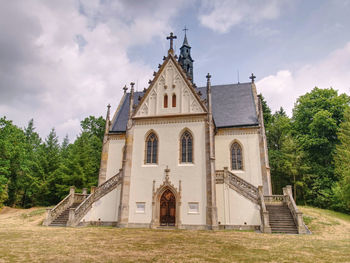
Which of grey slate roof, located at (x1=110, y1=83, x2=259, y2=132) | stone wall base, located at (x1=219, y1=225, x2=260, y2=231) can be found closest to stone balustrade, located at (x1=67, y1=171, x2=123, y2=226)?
grey slate roof, located at (x1=110, y1=83, x2=259, y2=132)

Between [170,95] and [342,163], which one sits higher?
[170,95]

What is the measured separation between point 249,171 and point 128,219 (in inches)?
472

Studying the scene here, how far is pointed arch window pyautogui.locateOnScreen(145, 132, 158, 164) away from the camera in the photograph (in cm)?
2280

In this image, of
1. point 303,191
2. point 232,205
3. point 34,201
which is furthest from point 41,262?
point 34,201

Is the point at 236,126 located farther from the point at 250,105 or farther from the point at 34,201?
the point at 34,201

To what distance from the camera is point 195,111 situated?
22.9 meters

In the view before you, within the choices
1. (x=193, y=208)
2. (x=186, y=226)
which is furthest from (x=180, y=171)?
(x=186, y=226)

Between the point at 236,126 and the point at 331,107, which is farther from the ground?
the point at 331,107

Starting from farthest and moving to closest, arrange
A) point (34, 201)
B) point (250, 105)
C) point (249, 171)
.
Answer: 1. point (34, 201)
2. point (250, 105)
3. point (249, 171)

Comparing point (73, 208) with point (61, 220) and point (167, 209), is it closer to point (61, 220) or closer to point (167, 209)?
point (61, 220)

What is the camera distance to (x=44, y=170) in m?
40.4

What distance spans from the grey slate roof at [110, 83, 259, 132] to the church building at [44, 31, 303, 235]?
214mm

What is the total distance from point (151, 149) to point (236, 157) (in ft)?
28.1

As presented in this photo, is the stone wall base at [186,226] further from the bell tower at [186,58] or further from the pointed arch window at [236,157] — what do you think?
the bell tower at [186,58]
